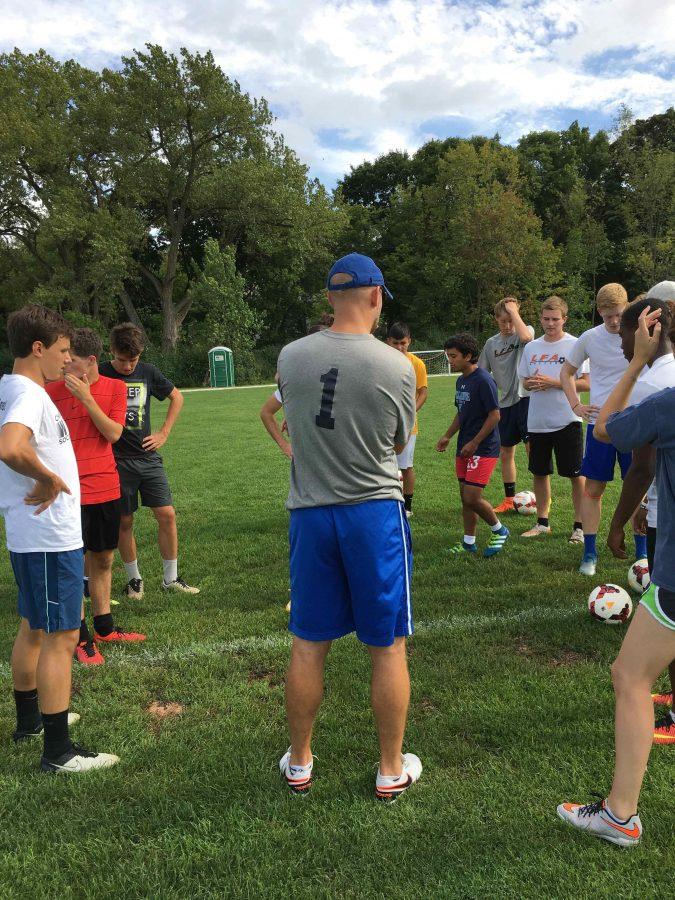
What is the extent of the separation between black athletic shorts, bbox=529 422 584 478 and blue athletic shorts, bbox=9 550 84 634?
4622 millimetres

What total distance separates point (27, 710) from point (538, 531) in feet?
15.8

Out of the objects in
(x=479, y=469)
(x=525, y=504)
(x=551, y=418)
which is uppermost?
(x=551, y=418)

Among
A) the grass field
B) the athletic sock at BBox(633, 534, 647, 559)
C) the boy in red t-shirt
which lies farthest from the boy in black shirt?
the athletic sock at BBox(633, 534, 647, 559)

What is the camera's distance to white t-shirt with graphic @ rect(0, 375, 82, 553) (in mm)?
2809

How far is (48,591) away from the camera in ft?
9.42

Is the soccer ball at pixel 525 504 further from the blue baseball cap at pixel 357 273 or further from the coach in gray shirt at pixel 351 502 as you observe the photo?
the blue baseball cap at pixel 357 273

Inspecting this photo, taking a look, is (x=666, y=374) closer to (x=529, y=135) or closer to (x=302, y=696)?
(x=302, y=696)

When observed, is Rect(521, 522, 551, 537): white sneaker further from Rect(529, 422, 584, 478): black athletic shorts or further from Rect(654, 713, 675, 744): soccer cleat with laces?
Rect(654, 713, 675, 744): soccer cleat with laces

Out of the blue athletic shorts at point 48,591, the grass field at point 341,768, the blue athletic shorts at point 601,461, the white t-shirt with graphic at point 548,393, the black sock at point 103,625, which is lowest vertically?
the grass field at point 341,768

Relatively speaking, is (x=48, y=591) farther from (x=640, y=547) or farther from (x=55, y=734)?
(x=640, y=547)

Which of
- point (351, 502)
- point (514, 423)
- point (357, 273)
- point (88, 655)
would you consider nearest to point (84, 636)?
point (88, 655)

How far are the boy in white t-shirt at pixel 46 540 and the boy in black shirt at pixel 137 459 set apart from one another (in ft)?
6.43

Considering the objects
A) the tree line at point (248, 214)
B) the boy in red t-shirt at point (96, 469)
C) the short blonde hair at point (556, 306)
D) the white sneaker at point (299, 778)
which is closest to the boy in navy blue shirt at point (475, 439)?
the short blonde hair at point (556, 306)

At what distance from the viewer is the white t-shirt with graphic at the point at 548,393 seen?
599 centimetres
